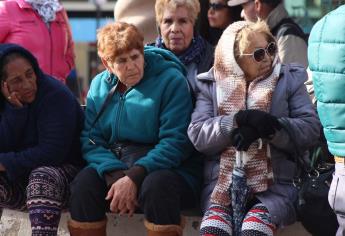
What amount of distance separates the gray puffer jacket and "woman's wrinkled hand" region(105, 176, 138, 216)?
0.39m

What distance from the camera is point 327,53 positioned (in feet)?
11.7

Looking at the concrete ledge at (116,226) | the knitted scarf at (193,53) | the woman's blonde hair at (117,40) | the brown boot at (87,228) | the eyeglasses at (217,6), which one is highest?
the eyeglasses at (217,6)

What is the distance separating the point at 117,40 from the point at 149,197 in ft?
2.93

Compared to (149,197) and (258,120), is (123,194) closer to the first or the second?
(149,197)

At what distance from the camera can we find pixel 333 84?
3578 millimetres

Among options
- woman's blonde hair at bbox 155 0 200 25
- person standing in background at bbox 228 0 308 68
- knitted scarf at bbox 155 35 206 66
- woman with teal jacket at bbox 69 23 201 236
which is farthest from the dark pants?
person standing in background at bbox 228 0 308 68

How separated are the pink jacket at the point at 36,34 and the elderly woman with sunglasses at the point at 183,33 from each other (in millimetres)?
1066

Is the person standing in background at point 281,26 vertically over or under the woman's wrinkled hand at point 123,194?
over

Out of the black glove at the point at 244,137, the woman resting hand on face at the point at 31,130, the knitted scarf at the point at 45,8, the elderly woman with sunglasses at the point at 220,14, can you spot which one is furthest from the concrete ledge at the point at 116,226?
the elderly woman with sunglasses at the point at 220,14

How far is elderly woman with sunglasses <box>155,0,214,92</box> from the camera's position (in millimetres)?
5004

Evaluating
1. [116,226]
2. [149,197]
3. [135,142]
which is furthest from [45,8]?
[149,197]

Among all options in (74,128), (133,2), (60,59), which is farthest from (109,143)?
(133,2)

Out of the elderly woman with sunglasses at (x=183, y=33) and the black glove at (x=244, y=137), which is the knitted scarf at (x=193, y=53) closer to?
the elderly woman with sunglasses at (x=183, y=33)

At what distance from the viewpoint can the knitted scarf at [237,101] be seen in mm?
4242
